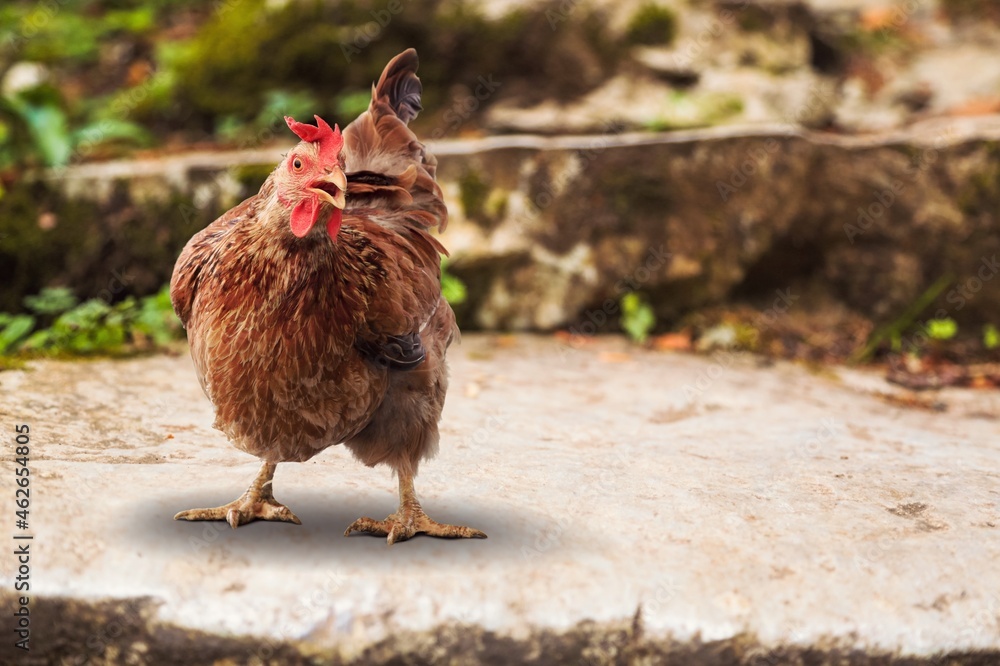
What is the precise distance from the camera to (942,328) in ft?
21.8

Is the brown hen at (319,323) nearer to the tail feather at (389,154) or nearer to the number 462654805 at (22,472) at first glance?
the tail feather at (389,154)

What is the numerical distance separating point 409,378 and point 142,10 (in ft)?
25.1

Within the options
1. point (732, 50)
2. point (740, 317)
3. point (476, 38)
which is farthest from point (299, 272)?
point (732, 50)

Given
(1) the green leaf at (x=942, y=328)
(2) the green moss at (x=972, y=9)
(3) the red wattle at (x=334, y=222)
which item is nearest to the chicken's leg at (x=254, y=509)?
(3) the red wattle at (x=334, y=222)

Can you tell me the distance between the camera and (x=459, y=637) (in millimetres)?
2811

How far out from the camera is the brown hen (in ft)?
9.48

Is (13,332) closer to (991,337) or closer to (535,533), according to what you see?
(535,533)

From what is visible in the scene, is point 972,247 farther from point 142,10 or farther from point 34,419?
point 142,10

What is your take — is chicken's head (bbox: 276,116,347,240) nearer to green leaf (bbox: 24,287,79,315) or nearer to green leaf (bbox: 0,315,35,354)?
green leaf (bbox: 0,315,35,354)

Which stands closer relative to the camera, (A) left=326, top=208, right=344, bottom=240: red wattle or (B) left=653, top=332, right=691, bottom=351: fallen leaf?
(A) left=326, top=208, right=344, bottom=240: red wattle

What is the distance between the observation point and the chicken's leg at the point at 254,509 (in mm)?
3270

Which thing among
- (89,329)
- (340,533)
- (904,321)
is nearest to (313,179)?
(340,533)

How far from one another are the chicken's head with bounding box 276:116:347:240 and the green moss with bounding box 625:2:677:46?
5.47m

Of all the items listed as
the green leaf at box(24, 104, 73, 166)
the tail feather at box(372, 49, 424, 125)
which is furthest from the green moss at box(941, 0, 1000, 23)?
the green leaf at box(24, 104, 73, 166)
